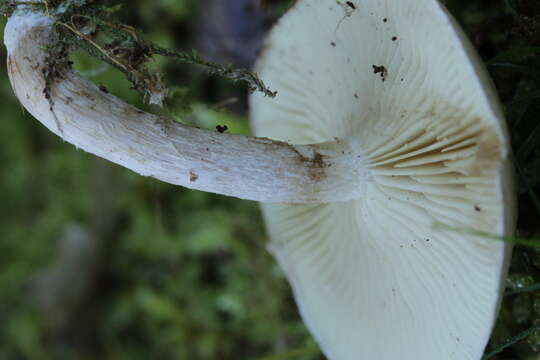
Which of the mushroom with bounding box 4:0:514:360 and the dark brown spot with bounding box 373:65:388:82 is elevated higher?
the dark brown spot with bounding box 373:65:388:82

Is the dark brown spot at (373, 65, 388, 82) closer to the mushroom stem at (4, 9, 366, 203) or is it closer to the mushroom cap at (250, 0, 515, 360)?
the mushroom cap at (250, 0, 515, 360)

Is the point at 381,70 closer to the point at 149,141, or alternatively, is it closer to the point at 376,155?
the point at 376,155

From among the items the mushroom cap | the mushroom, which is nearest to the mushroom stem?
the mushroom

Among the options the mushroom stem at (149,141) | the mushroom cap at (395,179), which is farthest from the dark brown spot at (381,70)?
the mushroom stem at (149,141)

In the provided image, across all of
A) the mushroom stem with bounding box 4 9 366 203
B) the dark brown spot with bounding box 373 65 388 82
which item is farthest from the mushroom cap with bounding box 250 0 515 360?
the mushroom stem with bounding box 4 9 366 203

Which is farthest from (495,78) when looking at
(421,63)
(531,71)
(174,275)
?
(174,275)

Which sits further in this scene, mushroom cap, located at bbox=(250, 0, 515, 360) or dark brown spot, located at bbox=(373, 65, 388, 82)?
dark brown spot, located at bbox=(373, 65, 388, 82)

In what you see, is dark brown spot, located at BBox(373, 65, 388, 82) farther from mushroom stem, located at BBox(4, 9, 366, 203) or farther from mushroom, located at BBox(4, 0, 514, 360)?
mushroom stem, located at BBox(4, 9, 366, 203)
